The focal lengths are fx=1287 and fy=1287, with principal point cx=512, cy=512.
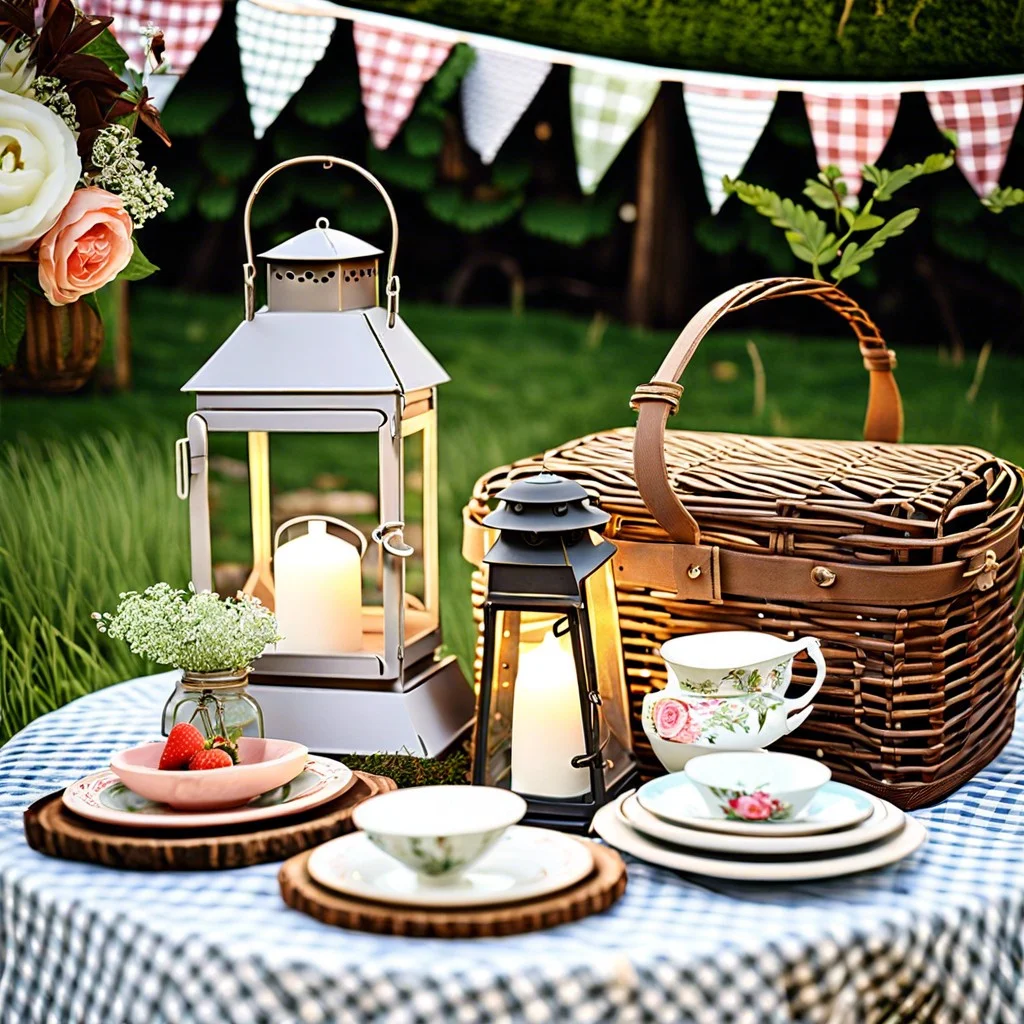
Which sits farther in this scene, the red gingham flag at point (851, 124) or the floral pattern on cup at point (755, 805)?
the red gingham flag at point (851, 124)

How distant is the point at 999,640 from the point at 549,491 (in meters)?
0.61

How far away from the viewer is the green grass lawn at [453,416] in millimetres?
2363

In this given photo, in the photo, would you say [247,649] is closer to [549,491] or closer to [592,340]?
[549,491]

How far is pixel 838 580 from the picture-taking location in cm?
127

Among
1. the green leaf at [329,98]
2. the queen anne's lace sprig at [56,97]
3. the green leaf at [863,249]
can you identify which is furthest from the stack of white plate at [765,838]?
the green leaf at [329,98]

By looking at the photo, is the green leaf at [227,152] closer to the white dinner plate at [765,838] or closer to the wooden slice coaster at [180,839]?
the wooden slice coaster at [180,839]

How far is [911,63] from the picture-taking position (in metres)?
2.06

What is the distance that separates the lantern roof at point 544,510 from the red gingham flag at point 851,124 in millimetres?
1117

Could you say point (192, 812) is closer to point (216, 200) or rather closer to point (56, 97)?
point (56, 97)

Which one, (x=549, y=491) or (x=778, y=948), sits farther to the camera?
(x=549, y=491)

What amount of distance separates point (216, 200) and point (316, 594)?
1723 millimetres

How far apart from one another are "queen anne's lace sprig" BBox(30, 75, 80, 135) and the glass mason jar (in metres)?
0.58

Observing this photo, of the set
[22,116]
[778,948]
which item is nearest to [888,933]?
[778,948]

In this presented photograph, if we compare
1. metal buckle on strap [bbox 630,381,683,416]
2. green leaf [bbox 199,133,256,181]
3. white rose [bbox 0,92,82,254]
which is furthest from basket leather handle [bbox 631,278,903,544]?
green leaf [bbox 199,133,256,181]
